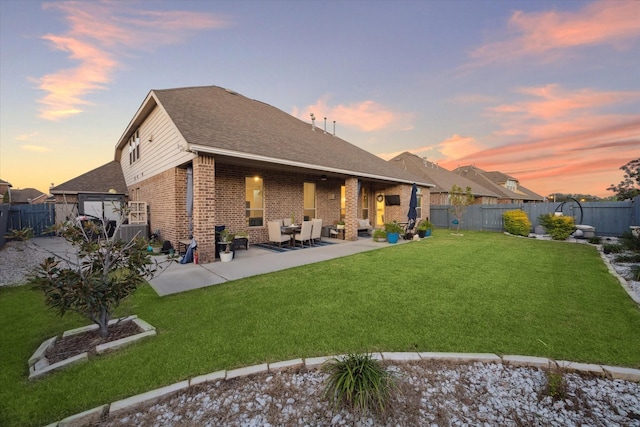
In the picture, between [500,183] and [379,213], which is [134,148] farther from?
[500,183]

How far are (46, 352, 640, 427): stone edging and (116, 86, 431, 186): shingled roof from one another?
5729 mm

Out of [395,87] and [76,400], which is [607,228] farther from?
[76,400]

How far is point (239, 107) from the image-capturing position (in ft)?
37.7

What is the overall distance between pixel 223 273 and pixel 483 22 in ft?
38.8

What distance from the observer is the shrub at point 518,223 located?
1333cm

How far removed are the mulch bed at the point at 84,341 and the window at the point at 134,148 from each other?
12081 millimetres

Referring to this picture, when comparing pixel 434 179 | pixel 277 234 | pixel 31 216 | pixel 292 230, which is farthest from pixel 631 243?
pixel 31 216

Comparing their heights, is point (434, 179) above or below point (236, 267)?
above

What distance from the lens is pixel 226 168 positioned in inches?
374

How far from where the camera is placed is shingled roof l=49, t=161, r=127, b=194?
15.7 metres

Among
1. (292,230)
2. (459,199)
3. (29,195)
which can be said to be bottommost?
(292,230)

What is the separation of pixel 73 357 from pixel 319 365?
255 centimetres

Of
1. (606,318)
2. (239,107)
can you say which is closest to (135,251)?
(606,318)

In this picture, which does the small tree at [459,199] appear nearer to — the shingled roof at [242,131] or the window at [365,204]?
the shingled roof at [242,131]
